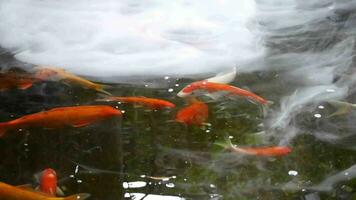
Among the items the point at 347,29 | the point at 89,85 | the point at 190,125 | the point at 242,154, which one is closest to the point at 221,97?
the point at 190,125

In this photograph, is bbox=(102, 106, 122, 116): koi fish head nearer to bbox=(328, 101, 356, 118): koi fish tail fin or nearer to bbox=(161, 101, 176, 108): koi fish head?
bbox=(161, 101, 176, 108): koi fish head

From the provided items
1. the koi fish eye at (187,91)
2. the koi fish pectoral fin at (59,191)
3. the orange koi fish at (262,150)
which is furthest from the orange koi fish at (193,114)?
the koi fish pectoral fin at (59,191)

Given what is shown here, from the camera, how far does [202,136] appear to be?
2.80 metres

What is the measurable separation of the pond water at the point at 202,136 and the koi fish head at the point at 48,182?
4 cm

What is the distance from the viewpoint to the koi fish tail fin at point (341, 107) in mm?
2990

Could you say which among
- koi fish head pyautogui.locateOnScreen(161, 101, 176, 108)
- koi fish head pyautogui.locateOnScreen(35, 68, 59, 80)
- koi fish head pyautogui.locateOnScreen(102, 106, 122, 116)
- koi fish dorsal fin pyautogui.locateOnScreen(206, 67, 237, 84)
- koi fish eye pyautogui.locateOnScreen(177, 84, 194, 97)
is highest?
koi fish head pyautogui.locateOnScreen(35, 68, 59, 80)

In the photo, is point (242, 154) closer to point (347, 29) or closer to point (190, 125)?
point (190, 125)

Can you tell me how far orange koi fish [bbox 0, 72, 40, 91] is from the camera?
3.22 m

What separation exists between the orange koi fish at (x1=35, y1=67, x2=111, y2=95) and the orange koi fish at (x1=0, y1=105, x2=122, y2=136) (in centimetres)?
37

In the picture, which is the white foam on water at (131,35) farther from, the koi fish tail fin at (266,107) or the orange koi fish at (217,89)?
the koi fish tail fin at (266,107)

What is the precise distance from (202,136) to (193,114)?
17 centimetres

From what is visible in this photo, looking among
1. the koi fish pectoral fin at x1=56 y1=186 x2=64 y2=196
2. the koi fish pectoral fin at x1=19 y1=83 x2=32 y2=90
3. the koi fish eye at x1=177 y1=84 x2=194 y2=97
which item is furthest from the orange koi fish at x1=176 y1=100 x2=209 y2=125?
the koi fish pectoral fin at x1=19 y1=83 x2=32 y2=90

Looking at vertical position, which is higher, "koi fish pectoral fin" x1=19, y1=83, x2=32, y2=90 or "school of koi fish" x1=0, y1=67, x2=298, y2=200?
"koi fish pectoral fin" x1=19, y1=83, x2=32, y2=90

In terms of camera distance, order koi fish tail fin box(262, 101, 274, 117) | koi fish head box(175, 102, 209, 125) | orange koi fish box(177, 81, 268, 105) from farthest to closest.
→ 1. orange koi fish box(177, 81, 268, 105)
2. koi fish tail fin box(262, 101, 274, 117)
3. koi fish head box(175, 102, 209, 125)
